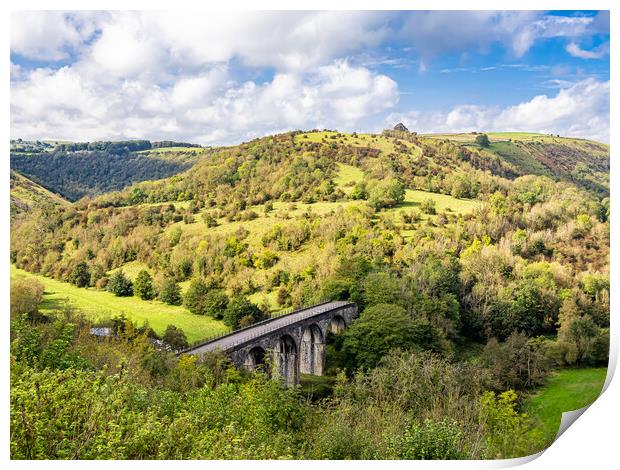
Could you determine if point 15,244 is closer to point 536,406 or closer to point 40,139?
point 40,139

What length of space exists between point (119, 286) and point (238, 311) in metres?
4.35

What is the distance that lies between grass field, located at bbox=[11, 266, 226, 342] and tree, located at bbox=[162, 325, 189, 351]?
0.40m

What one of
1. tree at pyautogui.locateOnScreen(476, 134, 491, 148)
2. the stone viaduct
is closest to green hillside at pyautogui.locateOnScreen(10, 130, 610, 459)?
the stone viaduct

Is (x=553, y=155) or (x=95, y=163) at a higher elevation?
(x=553, y=155)

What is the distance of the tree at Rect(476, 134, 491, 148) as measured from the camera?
25.2 m

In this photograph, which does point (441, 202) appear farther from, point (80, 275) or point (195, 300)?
point (80, 275)

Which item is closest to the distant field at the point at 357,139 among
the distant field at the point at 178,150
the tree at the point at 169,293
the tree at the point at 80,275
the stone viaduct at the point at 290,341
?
the distant field at the point at 178,150

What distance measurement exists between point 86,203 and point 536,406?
17682 mm

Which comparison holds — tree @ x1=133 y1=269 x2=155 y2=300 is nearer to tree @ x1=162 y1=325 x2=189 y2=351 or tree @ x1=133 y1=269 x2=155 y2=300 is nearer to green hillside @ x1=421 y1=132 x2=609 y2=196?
tree @ x1=162 y1=325 x2=189 y2=351

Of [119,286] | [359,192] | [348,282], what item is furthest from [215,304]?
[359,192]

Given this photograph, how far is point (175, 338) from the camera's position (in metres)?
18.3

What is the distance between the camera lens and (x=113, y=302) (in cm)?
1944

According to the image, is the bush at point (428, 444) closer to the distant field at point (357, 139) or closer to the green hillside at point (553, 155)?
the green hillside at point (553, 155)

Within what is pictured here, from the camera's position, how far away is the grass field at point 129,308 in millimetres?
17703
